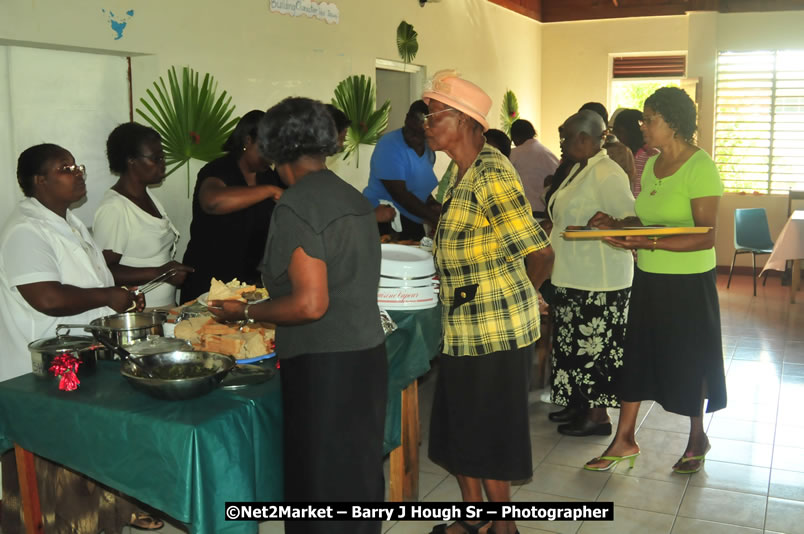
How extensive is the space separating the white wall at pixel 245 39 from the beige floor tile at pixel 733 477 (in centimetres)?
324

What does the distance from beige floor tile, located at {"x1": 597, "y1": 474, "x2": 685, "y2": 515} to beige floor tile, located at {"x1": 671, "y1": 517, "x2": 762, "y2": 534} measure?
0.10m

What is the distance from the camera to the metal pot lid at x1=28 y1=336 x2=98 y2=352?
2.26m

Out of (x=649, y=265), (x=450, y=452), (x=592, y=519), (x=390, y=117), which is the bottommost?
(x=592, y=519)

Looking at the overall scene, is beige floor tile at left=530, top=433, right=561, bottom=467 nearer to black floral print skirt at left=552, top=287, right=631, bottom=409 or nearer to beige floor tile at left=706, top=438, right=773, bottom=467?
black floral print skirt at left=552, top=287, right=631, bottom=409

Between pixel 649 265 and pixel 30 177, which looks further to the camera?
pixel 649 265

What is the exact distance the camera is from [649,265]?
3318mm

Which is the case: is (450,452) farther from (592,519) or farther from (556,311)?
(556,311)

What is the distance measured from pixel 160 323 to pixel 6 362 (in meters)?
0.60

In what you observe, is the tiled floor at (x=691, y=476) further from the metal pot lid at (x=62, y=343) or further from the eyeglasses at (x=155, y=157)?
the eyeglasses at (x=155, y=157)

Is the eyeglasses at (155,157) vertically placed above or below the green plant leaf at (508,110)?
below

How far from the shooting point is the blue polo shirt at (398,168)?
4.52 metres

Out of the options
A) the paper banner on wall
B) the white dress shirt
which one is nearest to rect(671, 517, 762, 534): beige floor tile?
the white dress shirt

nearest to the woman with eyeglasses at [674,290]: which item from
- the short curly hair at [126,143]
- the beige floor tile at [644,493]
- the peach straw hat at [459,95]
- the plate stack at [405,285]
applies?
the beige floor tile at [644,493]

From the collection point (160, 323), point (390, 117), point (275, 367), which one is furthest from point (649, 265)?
point (390, 117)
